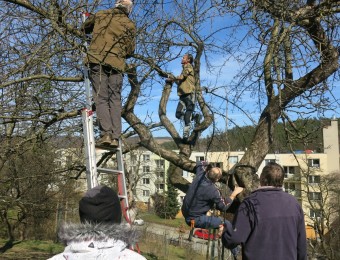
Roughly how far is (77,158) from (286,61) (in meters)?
4.47

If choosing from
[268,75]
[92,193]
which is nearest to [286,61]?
[268,75]

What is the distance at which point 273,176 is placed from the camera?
10.1ft

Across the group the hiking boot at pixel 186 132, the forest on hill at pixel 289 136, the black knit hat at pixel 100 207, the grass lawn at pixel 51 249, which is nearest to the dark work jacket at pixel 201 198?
the forest on hill at pixel 289 136

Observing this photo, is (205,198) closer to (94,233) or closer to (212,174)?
(212,174)

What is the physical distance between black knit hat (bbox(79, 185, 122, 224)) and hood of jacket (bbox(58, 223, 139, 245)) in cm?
5

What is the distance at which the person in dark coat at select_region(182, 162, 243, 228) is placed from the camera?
14.0 ft

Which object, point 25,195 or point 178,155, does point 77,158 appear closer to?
A: point 178,155

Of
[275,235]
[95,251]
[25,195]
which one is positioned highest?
[95,251]

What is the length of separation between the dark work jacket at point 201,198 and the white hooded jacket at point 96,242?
8.28ft

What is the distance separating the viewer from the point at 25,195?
39.0 feet

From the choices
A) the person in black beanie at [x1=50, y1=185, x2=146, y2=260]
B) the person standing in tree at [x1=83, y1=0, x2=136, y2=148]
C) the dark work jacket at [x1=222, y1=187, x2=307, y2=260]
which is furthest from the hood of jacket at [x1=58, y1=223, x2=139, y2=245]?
the person standing in tree at [x1=83, y1=0, x2=136, y2=148]

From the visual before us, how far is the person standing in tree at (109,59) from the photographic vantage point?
13.8ft

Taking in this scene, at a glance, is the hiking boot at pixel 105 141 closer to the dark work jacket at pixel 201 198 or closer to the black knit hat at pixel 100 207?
the dark work jacket at pixel 201 198

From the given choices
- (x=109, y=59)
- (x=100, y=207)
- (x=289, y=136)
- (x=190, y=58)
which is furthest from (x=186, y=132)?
(x=100, y=207)
